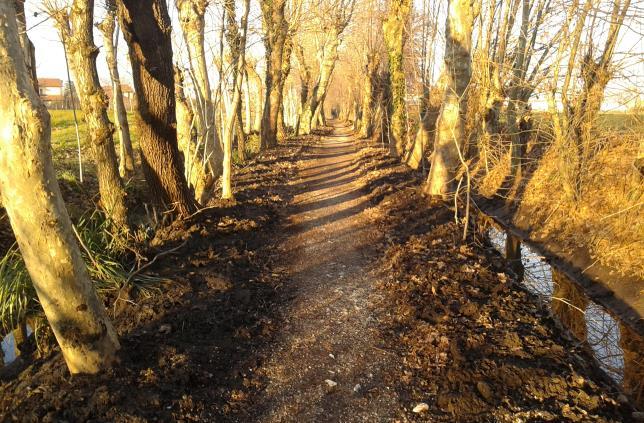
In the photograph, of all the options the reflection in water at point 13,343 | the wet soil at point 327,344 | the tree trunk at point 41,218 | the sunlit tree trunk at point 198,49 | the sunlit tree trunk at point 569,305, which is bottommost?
the sunlit tree trunk at point 569,305

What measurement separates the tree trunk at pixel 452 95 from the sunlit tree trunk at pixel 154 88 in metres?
5.36

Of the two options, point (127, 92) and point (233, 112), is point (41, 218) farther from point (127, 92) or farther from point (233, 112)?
point (127, 92)

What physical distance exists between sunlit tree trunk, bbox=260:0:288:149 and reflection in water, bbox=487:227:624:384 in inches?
395

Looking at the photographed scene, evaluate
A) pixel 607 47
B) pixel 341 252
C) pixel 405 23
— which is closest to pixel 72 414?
pixel 341 252

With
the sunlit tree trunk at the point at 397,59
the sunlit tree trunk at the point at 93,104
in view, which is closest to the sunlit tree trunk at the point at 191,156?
the sunlit tree trunk at the point at 93,104

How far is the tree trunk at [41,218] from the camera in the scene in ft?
9.05

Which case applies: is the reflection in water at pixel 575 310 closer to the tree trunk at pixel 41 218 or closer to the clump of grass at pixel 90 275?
the tree trunk at pixel 41 218

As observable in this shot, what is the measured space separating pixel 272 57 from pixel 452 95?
36.2 feet

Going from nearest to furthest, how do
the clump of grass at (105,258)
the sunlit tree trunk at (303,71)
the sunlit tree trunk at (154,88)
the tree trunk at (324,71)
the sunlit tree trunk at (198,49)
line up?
the clump of grass at (105,258) < the sunlit tree trunk at (154,88) < the sunlit tree trunk at (198,49) < the tree trunk at (324,71) < the sunlit tree trunk at (303,71)

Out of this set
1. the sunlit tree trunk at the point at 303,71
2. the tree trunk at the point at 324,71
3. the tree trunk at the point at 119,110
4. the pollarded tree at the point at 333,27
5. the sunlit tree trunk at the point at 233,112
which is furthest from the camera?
the sunlit tree trunk at the point at 303,71

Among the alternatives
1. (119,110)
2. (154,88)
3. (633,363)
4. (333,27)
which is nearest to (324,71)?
(333,27)

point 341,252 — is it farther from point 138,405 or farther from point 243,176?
point 243,176

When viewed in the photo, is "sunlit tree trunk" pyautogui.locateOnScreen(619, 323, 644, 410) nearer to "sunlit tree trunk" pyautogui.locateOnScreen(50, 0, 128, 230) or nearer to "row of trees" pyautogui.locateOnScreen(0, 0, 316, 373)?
"row of trees" pyautogui.locateOnScreen(0, 0, 316, 373)

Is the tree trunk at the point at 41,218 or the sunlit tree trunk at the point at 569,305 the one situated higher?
the tree trunk at the point at 41,218
